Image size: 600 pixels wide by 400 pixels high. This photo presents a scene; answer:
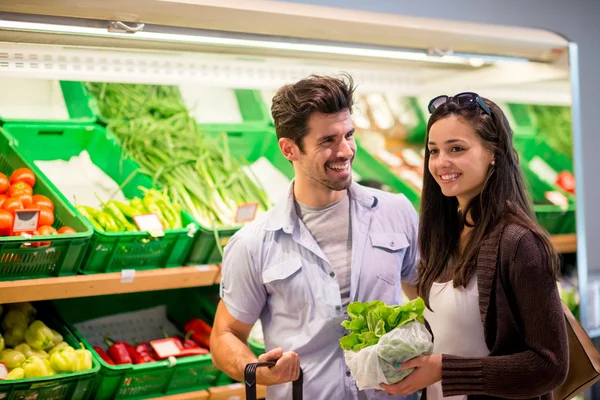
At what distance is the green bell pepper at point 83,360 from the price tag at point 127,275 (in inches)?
13.4

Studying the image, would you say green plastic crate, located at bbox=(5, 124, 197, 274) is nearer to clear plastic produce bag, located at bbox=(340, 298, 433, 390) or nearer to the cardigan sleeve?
clear plastic produce bag, located at bbox=(340, 298, 433, 390)

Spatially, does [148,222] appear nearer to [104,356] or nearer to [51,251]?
[51,251]

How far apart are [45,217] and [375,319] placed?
1656 millimetres

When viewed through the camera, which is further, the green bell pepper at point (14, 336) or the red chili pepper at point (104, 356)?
the red chili pepper at point (104, 356)

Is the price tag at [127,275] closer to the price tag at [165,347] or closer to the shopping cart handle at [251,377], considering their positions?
the price tag at [165,347]

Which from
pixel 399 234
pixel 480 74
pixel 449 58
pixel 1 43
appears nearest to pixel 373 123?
pixel 480 74

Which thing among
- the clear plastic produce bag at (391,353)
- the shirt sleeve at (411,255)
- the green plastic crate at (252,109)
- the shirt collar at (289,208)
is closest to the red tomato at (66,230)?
the shirt collar at (289,208)

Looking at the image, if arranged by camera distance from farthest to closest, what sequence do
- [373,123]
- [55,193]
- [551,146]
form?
[551,146] < [373,123] < [55,193]

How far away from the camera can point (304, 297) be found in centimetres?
263

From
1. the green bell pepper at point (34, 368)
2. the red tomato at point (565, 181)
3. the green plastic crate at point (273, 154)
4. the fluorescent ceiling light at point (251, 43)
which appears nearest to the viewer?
the fluorescent ceiling light at point (251, 43)

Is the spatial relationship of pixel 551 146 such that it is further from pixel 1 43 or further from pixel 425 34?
pixel 1 43

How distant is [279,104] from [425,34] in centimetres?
105

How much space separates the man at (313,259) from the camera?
8.58 feet

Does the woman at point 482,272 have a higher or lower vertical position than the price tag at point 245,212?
higher
